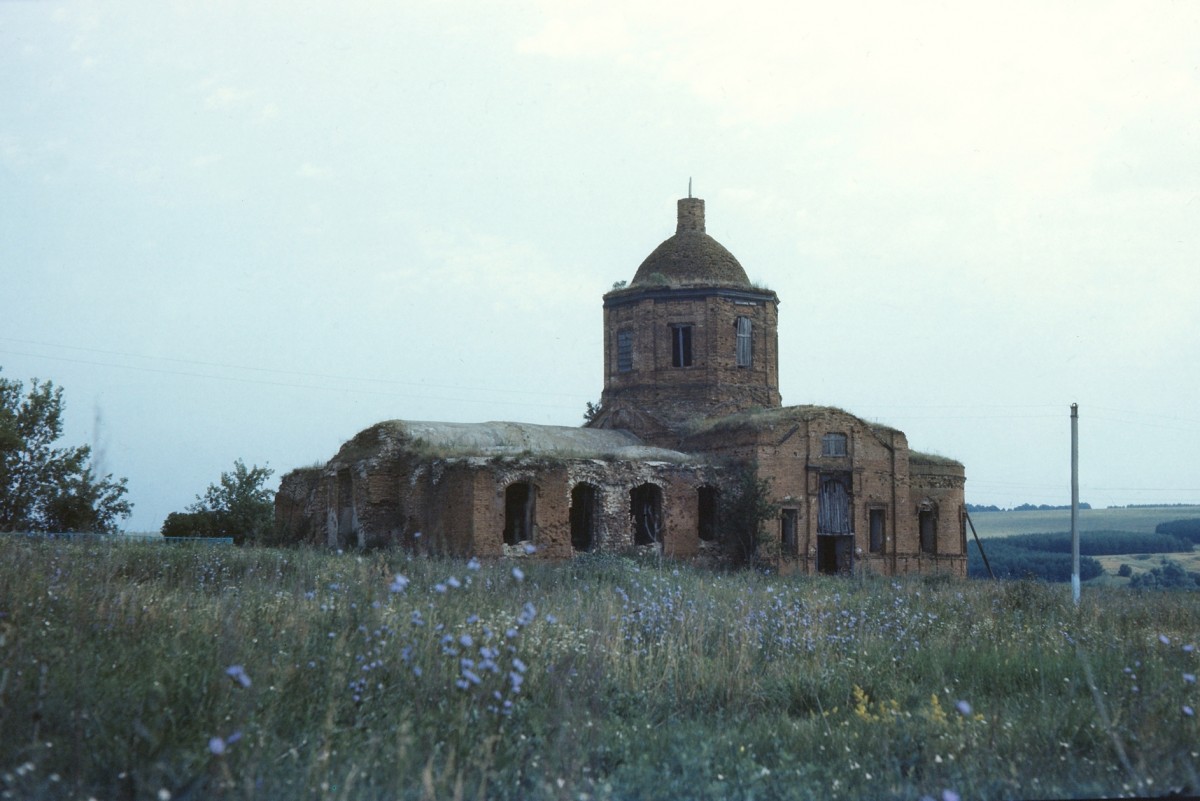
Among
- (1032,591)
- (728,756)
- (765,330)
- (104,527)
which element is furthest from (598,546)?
(728,756)

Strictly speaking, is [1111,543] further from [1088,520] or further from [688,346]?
[688,346]

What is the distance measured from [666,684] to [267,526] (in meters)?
29.1

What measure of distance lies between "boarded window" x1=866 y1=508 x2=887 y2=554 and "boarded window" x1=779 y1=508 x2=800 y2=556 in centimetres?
278

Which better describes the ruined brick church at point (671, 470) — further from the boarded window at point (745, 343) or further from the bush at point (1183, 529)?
the bush at point (1183, 529)

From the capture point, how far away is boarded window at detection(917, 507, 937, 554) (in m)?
32.6

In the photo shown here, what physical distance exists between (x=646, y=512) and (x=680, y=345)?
20.9 ft

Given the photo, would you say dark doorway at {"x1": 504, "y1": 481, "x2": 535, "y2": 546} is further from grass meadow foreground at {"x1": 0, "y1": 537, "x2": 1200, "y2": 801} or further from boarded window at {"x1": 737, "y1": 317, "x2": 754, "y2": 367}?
grass meadow foreground at {"x1": 0, "y1": 537, "x2": 1200, "y2": 801}

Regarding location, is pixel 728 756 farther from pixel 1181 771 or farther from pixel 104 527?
pixel 104 527

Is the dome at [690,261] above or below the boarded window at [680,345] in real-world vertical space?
above

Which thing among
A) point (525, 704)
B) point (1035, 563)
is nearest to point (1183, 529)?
point (1035, 563)

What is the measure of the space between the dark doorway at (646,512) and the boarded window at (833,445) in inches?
195

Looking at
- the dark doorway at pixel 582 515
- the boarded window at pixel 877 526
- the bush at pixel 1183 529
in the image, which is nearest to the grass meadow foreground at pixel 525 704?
the dark doorway at pixel 582 515

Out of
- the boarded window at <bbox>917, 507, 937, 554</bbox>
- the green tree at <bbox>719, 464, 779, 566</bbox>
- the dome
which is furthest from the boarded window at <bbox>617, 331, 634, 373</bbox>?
the boarded window at <bbox>917, 507, 937, 554</bbox>

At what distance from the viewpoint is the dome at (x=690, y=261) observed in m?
32.9
